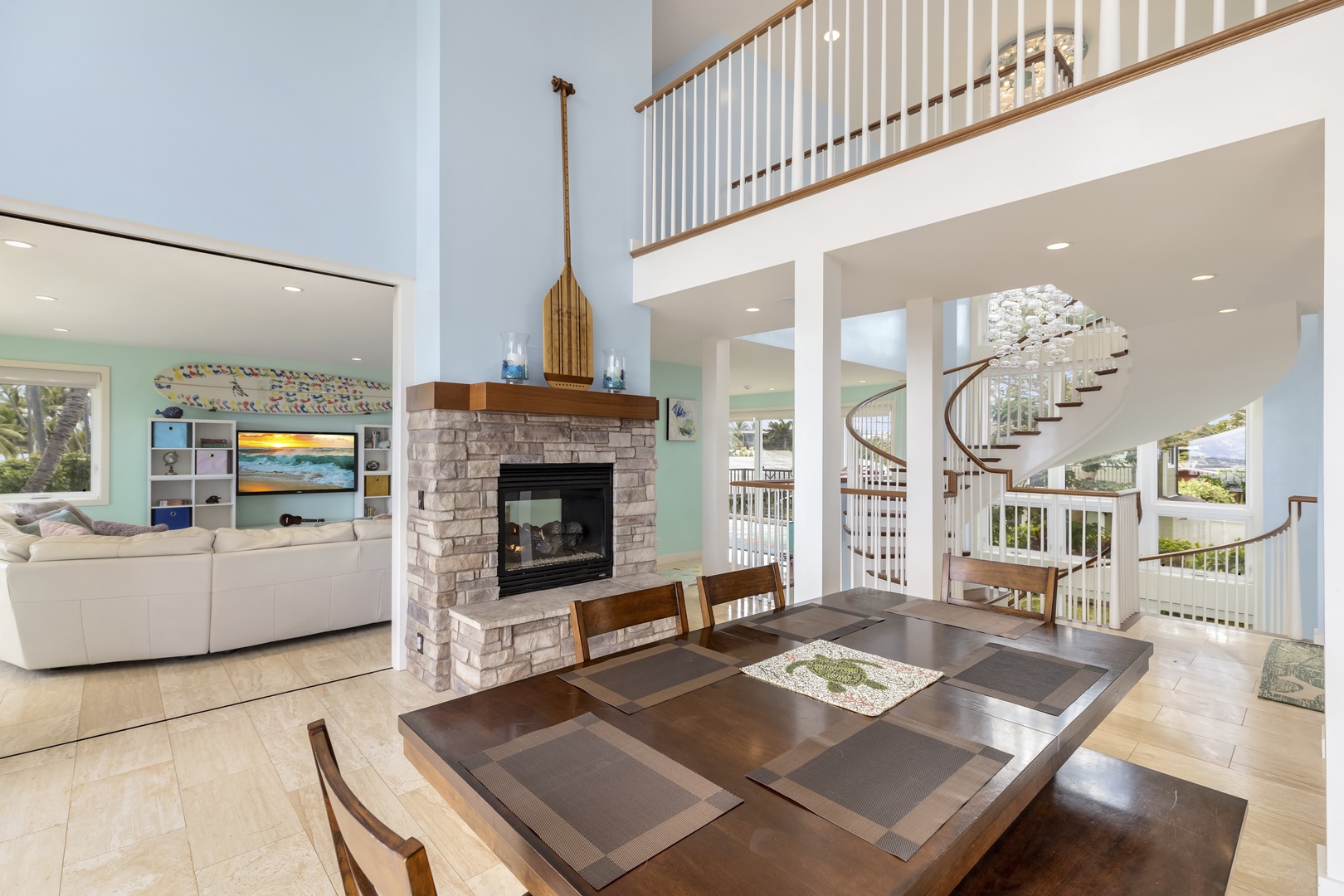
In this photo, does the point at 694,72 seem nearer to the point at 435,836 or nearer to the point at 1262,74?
the point at 1262,74

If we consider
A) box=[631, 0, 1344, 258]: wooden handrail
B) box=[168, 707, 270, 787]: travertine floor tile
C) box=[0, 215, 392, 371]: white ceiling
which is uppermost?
box=[631, 0, 1344, 258]: wooden handrail

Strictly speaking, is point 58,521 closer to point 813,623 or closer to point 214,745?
Result: point 214,745

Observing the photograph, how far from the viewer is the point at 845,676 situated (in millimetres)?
1517

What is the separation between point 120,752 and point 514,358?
→ 2.37 meters

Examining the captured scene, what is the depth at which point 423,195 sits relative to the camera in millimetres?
3398

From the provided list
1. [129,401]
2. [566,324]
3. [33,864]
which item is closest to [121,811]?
[33,864]

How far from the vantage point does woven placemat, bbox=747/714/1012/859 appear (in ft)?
3.09

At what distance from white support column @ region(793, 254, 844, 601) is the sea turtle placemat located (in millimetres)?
2244

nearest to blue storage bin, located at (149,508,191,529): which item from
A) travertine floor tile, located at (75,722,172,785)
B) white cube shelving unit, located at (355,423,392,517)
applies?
white cube shelving unit, located at (355,423,392,517)

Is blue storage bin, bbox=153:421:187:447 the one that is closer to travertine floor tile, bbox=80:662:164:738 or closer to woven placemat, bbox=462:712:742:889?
travertine floor tile, bbox=80:662:164:738

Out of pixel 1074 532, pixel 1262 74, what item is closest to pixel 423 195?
pixel 1262 74

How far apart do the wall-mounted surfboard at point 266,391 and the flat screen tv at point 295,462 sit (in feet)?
1.03

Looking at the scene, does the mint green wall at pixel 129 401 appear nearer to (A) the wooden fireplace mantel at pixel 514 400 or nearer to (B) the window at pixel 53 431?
(B) the window at pixel 53 431

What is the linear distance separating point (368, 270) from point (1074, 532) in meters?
8.80
